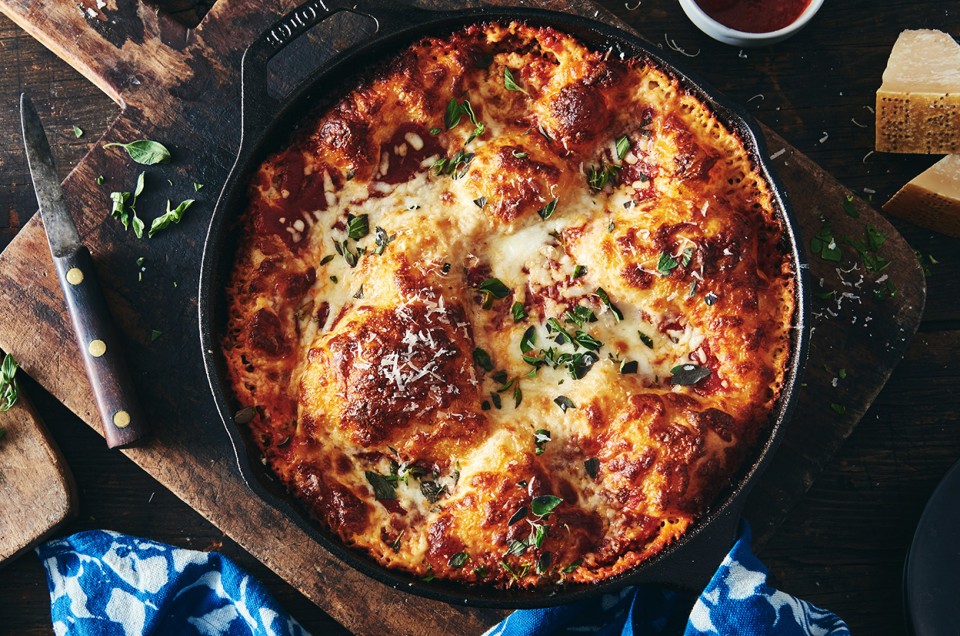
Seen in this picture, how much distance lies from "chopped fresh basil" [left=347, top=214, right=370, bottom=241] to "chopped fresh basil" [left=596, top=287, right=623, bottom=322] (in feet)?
2.57

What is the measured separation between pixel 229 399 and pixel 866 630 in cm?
250

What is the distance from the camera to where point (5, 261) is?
3098 millimetres

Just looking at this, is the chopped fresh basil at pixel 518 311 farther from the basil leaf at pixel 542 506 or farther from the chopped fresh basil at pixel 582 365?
the basil leaf at pixel 542 506

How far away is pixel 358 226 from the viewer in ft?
8.85

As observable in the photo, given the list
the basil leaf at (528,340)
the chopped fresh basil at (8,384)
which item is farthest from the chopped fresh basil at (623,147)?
the chopped fresh basil at (8,384)

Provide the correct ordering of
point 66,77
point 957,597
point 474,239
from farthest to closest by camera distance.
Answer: point 66,77
point 957,597
point 474,239

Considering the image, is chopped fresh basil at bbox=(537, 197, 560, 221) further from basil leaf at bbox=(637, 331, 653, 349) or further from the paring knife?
the paring knife

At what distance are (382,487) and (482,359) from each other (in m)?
0.51

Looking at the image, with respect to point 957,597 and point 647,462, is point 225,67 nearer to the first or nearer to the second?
point 647,462

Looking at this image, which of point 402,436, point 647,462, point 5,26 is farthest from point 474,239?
point 5,26

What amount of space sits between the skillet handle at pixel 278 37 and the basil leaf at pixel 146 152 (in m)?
0.58

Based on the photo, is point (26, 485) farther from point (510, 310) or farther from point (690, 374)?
point (690, 374)

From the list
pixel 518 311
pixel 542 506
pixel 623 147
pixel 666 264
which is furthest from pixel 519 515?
pixel 623 147

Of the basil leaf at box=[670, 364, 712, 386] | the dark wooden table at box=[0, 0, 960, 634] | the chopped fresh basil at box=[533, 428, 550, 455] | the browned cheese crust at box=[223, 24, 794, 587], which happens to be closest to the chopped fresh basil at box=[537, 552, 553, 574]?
the browned cheese crust at box=[223, 24, 794, 587]
